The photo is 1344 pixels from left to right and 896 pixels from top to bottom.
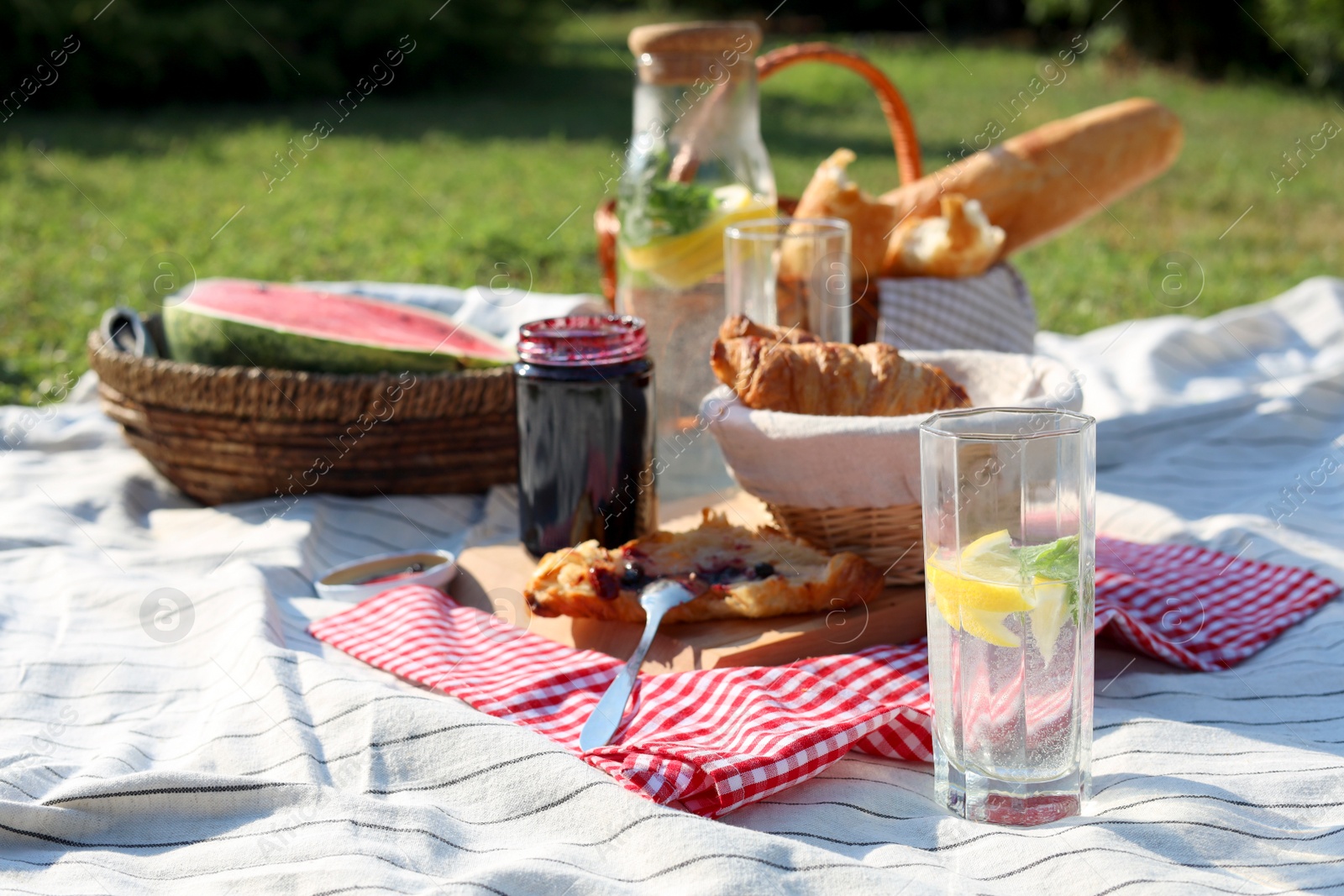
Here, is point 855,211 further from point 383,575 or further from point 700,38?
point 383,575

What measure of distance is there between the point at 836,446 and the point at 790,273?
52 centimetres

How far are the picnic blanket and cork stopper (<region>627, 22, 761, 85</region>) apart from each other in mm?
963

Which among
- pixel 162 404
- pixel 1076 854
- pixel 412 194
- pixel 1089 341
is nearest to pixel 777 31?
pixel 412 194

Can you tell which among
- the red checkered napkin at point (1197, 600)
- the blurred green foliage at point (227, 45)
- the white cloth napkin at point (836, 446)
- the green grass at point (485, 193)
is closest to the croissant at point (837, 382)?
the white cloth napkin at point (836, 446)

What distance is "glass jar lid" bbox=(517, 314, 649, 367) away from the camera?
1.92m

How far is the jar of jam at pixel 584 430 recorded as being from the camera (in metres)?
1.92

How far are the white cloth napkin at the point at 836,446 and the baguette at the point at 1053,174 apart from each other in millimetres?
955

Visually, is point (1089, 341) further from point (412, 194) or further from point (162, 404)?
point (412, 194)

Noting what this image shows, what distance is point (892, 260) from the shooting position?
2.68 metres

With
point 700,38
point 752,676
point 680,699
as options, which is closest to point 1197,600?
point 752,676

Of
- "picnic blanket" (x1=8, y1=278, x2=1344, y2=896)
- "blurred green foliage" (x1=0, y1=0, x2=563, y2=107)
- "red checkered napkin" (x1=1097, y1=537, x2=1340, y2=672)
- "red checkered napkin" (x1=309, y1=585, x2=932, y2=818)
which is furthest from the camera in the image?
"blurred green foliage" (x1=0, y1=0, x2=563, y2=107)

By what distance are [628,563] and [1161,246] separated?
440cm

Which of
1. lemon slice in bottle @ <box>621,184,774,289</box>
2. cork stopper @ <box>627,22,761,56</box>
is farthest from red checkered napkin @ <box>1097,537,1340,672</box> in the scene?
cork stopper @ <box>627,22,761,56</box>

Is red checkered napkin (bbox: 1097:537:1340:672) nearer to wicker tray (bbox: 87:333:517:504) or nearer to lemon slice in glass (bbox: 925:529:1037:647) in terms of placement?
lemon slice in glass (bbox: 925:529:1037:647)
